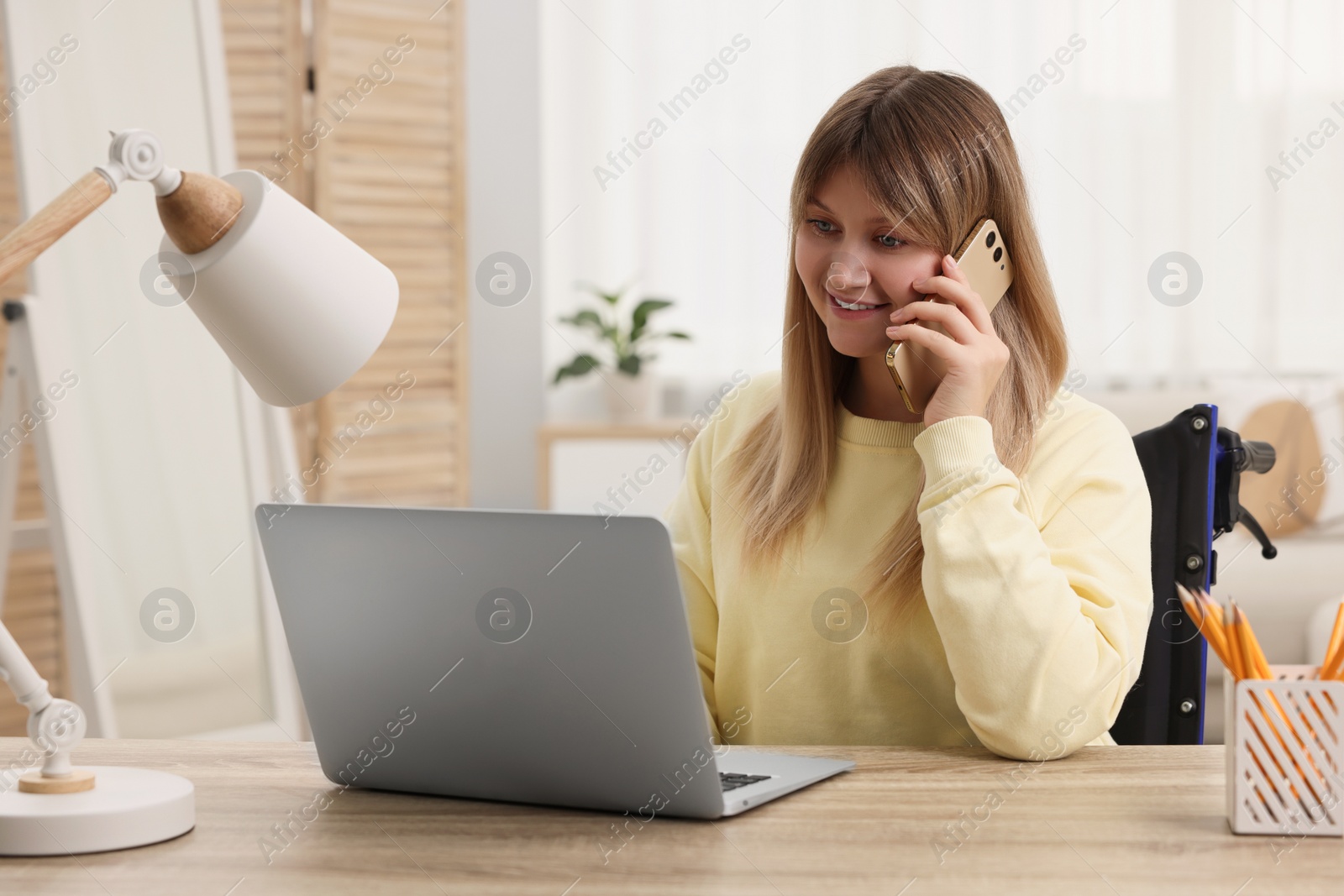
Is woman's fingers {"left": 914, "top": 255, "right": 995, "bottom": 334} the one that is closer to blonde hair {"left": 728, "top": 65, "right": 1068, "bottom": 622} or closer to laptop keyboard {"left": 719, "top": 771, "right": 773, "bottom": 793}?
blonde hair {"left": 728, "top": 65, "right": 1068, "bottom": 622}

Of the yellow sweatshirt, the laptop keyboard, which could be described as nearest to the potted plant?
the yellow sweatshirt

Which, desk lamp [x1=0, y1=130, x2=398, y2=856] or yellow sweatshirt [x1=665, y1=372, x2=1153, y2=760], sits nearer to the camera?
desk lamp [x1=0, y1=130, x2=398, y2=856]

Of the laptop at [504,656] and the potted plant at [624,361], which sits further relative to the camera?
the potted plant at [624,361]

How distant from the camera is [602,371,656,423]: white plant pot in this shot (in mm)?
4098

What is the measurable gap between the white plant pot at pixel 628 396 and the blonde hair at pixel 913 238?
2.67 metres

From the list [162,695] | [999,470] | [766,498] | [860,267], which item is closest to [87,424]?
[162,695]

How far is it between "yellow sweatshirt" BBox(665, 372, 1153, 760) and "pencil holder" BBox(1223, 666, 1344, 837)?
0.23 metres

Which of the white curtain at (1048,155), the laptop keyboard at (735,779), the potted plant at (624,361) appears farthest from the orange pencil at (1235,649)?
the white curtain at (1048,155)

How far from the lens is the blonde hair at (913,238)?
1.26 metres

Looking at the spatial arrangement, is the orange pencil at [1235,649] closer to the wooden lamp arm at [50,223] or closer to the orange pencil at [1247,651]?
the orange pencil at [1247,651]

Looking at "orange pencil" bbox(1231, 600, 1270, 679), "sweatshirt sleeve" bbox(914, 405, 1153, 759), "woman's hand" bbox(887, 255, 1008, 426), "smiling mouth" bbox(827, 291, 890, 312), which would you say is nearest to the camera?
"orange pencil" bbox(1231, 600, 1270, 679)

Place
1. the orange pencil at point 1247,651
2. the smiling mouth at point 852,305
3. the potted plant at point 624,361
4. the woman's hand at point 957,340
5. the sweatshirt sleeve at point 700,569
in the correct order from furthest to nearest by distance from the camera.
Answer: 1. the potted plant at point 624,361
2. the sweatshirt sleeve at point 700,569
3. the smiling mouth at point 852,305
4. the woman's hand at point 957,340
5. the orange pencil at point 1247,651

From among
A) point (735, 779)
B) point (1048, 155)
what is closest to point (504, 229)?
point (1048, 155)

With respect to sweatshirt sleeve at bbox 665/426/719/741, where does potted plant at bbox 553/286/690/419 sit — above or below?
above
